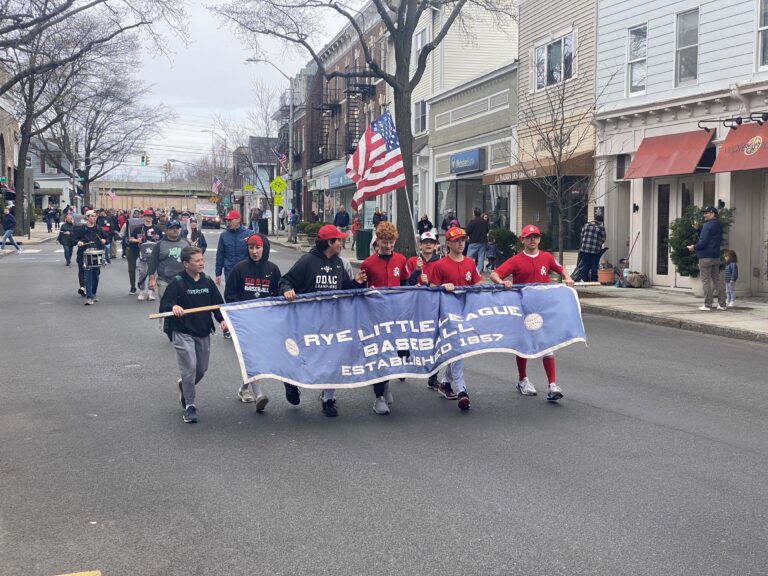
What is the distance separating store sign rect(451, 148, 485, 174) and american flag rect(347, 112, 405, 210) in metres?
14.7

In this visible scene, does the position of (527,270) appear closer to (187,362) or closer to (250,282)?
(250,282)

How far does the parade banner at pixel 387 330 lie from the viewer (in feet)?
27.2

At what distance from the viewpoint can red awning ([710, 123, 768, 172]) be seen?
17.7 metres

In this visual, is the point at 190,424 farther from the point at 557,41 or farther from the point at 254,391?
the point at 557,41

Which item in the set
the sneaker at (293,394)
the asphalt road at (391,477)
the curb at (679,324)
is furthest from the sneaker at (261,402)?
the curb at (679,324)

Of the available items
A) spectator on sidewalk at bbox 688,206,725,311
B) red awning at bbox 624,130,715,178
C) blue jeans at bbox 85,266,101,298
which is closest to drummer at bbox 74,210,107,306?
blue jeans at bbox 85,266,101,298

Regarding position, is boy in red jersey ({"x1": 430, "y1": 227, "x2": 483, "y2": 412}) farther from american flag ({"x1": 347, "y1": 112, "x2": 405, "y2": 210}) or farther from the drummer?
the drummer

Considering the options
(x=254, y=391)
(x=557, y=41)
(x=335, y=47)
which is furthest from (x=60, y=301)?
(x=335, y=47)

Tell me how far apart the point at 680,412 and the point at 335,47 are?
51062 mm

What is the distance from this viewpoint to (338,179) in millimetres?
53219

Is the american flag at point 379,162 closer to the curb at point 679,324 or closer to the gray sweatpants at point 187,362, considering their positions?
the curb at point 679,324

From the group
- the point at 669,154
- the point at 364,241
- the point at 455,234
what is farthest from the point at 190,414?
the point at 364,241

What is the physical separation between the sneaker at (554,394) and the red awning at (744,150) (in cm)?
1053

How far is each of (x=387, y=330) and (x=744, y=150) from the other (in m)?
12.3
